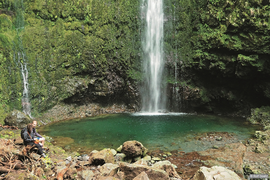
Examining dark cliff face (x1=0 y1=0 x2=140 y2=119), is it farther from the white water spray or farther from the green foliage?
the green foliage

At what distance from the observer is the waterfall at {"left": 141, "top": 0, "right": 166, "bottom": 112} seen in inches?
793

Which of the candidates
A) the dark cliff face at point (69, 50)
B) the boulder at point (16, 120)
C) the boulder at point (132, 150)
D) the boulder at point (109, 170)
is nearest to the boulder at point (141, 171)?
the boulder at point (109, 170)

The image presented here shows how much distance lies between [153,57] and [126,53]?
328 centimetres

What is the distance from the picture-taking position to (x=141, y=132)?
12.1 meters

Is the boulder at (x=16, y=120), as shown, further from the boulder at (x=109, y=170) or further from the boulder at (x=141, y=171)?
the boulder at (x=141, y=171)

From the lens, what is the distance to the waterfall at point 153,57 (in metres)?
20.1

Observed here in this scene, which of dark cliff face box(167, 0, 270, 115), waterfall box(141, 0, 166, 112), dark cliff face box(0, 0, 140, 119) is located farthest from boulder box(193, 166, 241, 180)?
dark cliff face box(0, 0, 140, 119)

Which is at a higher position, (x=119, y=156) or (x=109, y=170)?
(x=109, y=170)

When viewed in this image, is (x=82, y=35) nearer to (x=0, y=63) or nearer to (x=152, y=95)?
(x=0, y=63)

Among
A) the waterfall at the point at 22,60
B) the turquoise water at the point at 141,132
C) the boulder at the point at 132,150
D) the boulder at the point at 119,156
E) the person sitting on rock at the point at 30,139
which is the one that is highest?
the waterfall at the point at 22,60

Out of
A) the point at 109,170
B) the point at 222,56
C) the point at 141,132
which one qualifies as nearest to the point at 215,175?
the point at 109,170

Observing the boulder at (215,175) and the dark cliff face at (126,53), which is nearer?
the boulder at (215,175)

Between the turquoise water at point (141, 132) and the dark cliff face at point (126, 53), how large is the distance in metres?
4.81

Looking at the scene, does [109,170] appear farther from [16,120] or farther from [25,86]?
[25,86]
